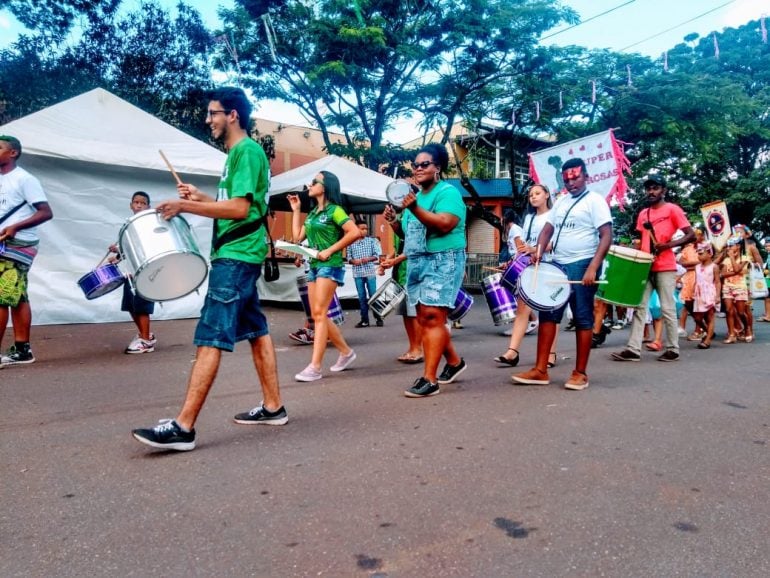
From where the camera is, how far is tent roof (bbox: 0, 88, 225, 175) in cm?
825

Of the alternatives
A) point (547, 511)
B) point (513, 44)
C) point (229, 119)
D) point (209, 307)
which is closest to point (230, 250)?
point (209, 307)

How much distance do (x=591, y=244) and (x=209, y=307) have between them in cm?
309

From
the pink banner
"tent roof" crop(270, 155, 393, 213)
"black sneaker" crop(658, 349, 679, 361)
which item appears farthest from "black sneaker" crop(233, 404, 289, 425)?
the pink banner

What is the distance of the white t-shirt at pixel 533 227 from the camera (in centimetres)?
639

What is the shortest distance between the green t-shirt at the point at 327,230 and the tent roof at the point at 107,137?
4.42m

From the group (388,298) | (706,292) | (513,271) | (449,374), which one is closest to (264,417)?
(449,374)

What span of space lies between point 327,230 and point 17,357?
318cm

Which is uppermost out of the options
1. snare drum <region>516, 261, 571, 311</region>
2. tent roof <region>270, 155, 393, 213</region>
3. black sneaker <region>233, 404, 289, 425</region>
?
tent roof <region>270, 155, 393, 213</region>

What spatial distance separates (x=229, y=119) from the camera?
11.3ft

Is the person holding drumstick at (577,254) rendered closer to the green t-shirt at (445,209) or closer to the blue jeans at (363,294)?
the green t-shirt at (445,209)

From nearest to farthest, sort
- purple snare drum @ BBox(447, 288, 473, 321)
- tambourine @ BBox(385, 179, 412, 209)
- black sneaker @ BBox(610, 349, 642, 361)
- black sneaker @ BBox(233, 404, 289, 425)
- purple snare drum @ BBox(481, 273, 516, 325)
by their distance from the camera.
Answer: black sneaker @ BBox(233, 404, 289, 425)
tambourine @ BBox(385, 179, 412, 209)
black sneaker @ BBox(610, 349, 642, 361)
purple snare drum @ BBox(447, 288, 473, 321)
purple snare drum @ BBox(481, 273, 516, 325)

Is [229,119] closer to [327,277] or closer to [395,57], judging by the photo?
[327,277]

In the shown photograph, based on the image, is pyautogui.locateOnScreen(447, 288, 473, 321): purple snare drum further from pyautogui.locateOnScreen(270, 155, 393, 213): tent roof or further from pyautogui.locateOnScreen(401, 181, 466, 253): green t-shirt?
pyautogui.locateOnScreen(270, 155, 393, 213): tent roof

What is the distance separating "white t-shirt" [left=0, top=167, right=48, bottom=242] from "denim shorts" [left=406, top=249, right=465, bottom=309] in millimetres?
3508
